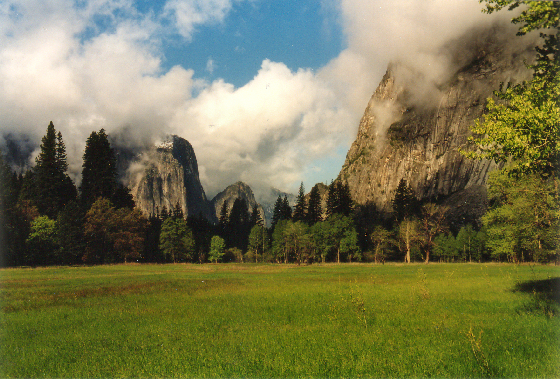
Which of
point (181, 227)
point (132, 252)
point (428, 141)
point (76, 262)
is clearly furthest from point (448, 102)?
point (76, 262)

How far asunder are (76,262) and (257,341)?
255ft

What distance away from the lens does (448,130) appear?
16725 centimetres

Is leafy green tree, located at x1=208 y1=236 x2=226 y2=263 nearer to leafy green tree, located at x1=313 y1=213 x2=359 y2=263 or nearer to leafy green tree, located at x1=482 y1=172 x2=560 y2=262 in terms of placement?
leafy green tree, located at x1=313 y1=213 x2=359 y2=263

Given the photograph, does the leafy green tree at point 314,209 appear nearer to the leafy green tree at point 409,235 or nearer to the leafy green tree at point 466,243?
the leafy green tree at point 409,235

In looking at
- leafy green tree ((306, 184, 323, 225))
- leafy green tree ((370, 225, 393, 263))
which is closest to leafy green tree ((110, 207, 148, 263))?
leafy green tree ((306, 184, 323, 225))

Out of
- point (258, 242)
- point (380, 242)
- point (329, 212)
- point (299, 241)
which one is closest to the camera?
point (299, 241)

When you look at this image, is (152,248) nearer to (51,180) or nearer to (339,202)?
(51,180)

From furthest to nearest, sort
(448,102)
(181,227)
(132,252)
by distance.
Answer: (448,102), (181,227), (132,252)

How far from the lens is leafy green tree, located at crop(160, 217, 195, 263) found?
95812 mm

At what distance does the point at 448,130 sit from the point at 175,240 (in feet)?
464

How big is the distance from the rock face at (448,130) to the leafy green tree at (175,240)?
10765 centimetres

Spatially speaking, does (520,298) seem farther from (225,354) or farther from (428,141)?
(428,141)

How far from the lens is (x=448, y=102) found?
169125 millimetres

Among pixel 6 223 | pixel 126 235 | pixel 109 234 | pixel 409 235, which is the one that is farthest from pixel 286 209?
pixel 6 223
